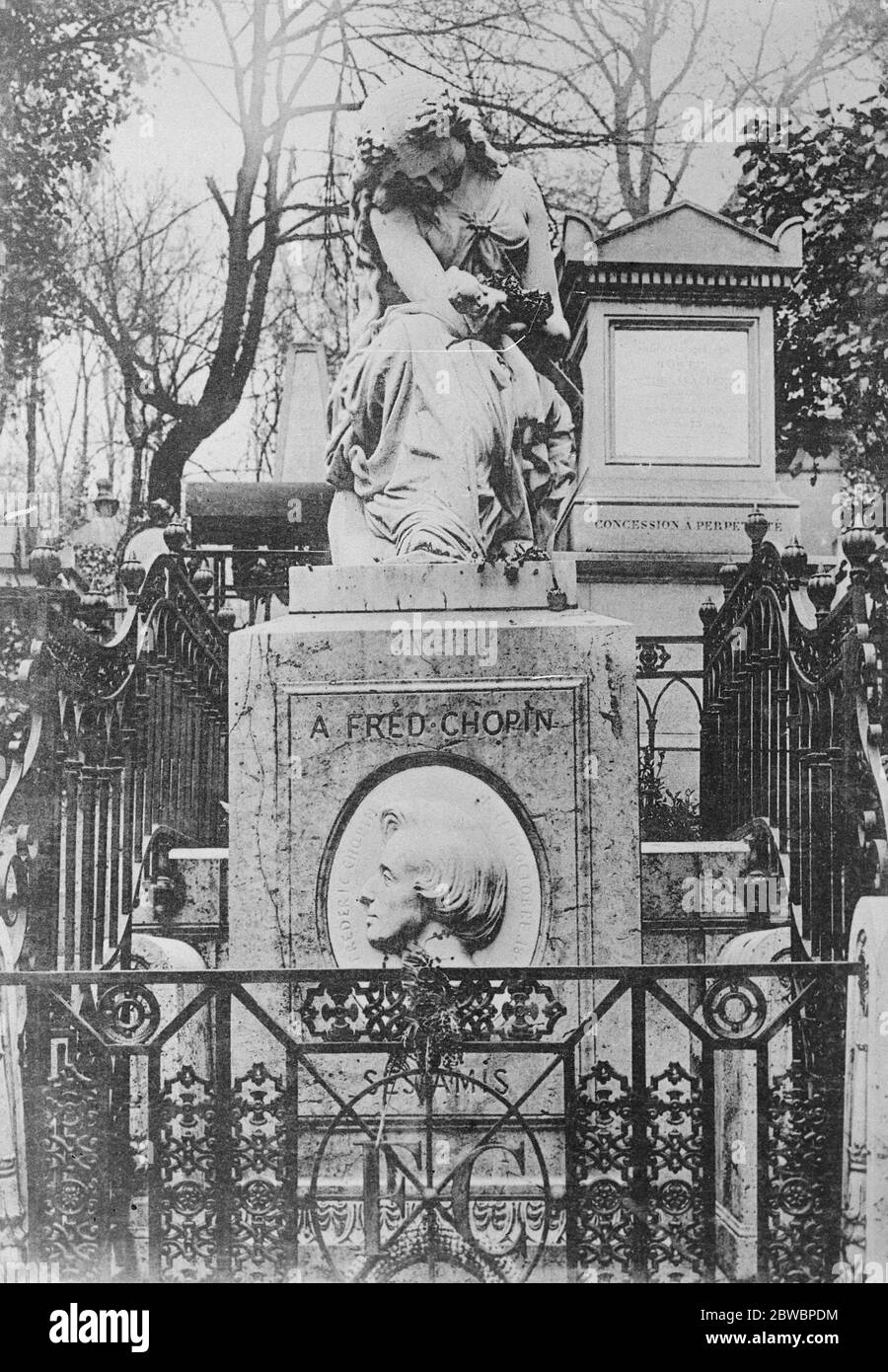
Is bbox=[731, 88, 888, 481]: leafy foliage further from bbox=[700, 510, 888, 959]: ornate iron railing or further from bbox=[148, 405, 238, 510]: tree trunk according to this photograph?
bbox=[148, 405, 238, 510]: tree trunk

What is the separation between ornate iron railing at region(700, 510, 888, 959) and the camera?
4.67 metres

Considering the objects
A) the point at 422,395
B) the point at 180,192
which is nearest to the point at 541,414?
the point at 422,395

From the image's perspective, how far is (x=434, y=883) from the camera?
15.7ft

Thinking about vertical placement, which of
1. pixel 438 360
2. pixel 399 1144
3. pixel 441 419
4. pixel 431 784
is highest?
pixel 438 360

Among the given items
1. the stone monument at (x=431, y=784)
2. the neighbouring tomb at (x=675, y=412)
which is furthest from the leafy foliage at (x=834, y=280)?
the stone monument at (x=431, y=784)

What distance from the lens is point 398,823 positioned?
4820 mm

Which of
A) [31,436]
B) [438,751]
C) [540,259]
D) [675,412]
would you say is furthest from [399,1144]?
[675,412]

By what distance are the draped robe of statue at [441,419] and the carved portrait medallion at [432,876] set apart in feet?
3.14

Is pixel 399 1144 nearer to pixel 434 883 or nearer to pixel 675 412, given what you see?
pixel 434 883

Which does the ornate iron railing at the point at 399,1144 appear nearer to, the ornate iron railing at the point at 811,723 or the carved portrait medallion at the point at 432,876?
the carved portrait medallion at the point at 432,876

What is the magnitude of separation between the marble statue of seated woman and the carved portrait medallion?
0.97 meters

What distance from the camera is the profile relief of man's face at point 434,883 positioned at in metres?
4.77

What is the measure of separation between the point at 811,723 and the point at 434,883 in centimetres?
156
